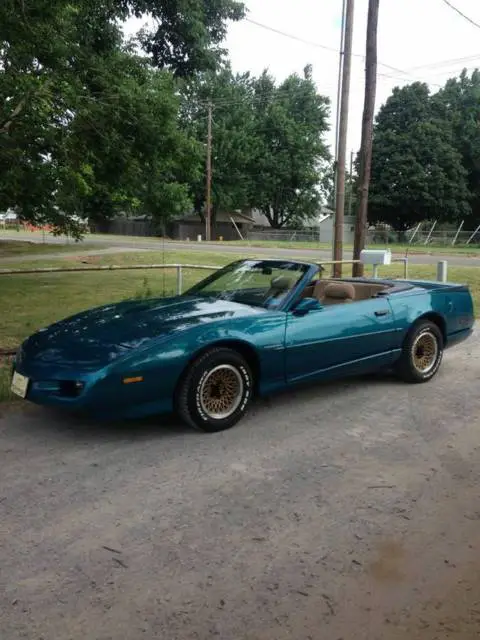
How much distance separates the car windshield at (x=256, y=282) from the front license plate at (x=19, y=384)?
1900 millimetres

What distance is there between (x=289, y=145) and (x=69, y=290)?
4862 centimetres

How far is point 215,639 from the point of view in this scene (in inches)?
89.0

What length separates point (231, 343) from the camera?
4543mm

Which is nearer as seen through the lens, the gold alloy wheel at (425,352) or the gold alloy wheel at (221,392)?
the gold alloy wheel at (221,392)

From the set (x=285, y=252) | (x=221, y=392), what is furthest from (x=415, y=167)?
(x=221, y=392)

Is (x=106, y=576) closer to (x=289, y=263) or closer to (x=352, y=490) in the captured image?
(x=352, y=490)

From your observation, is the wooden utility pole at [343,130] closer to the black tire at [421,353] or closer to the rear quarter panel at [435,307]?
the rear quarter panel at [435,307]

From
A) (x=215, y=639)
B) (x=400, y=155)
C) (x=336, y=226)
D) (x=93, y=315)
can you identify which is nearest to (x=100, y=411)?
(x=93, y=315)

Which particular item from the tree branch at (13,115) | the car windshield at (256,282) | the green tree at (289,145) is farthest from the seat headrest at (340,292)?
the green tree at (289,145)

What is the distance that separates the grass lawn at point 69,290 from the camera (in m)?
9.05

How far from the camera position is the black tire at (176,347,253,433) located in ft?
14.2

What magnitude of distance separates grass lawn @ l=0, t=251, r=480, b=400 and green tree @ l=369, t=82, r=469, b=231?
32.4 meters

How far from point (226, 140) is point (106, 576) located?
54283 mm

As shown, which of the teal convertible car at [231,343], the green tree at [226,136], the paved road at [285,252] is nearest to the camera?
the teal convertible car at [231,343]
